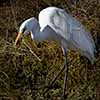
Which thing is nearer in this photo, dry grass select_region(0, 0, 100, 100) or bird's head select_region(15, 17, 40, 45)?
bird's head select_region(15, 17, 40, 45)

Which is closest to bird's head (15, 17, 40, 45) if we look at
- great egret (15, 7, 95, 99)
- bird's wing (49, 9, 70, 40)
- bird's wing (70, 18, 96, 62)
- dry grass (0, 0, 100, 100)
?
great egret (15, 7, 95, 99)

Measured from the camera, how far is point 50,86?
5570 mm

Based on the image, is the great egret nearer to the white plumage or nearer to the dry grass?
the white plumage

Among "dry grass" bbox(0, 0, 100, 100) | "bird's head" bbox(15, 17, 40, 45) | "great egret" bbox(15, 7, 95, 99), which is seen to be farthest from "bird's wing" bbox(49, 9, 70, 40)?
"dry grass" bbox(0, 0, 100, 100)

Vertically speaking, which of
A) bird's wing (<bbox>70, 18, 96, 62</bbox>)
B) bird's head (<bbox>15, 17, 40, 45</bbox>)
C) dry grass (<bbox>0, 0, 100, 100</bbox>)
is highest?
bird's head (<bbox>15, 17, 40, 45</bbox>)

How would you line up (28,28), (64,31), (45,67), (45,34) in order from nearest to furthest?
(28,28), (64,31), (45,34), (45,67)

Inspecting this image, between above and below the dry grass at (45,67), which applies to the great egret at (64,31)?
above

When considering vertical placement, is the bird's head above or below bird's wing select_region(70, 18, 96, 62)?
above

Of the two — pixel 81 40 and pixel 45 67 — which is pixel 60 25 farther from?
pixel 45 67

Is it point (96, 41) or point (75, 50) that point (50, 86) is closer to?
point (75, 50)

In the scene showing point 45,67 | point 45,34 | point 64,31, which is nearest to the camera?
point 64,31

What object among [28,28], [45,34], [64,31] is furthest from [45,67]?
[28,28]

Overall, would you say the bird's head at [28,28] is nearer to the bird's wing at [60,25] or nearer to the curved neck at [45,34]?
the curved neck at [45,34]

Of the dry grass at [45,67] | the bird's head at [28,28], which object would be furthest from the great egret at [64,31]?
the dry grass at [45,67]
